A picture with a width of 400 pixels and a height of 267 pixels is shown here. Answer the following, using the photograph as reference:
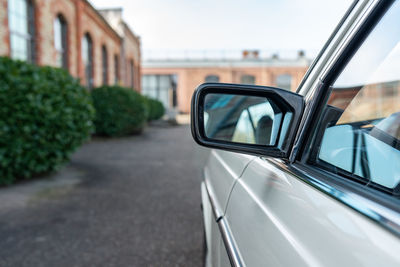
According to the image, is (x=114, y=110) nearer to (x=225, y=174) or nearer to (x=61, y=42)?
(x=61, y=42)

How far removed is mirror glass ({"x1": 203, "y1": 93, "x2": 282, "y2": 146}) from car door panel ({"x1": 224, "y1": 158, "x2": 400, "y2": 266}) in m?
0.31

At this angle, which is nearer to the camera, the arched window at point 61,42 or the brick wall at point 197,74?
the arched window at point 61,42

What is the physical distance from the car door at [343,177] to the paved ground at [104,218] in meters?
2.20

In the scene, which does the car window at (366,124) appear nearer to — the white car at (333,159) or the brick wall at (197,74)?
the white car at (333,159)

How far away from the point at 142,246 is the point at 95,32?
523 inches

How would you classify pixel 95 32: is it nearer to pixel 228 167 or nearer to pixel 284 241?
pixel 228 167

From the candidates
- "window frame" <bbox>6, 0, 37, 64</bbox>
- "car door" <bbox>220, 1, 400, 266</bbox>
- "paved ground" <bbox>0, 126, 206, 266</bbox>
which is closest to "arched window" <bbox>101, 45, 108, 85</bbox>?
"window frame" <bbox>6, 0, 37, 64</bbox>

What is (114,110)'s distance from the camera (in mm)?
12422

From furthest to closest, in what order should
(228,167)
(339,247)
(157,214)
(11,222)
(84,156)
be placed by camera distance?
(84,156), (157,214), (11,222), (228,167), (339,247)

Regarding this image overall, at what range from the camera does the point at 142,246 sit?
327 cm

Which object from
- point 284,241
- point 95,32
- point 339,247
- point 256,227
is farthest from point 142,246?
point 95,32

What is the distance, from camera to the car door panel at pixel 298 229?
0.64 meters

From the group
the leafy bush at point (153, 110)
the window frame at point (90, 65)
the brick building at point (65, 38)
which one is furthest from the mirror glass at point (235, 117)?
the leafy bush at point (153, 110)

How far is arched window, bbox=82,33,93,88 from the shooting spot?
46.4ft
